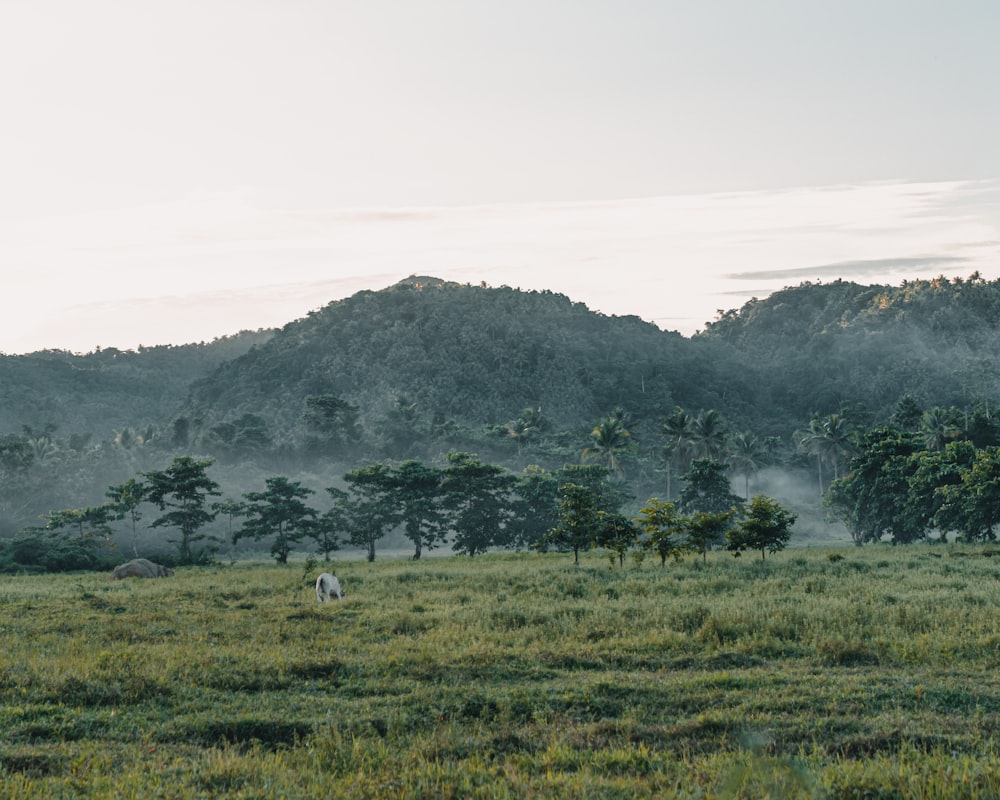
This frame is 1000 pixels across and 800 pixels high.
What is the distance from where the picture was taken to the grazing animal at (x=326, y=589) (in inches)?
1123

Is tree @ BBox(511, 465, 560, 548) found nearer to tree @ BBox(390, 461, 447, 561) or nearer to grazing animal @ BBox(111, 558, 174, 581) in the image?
tree @ BBox(390, 461, 447, 561)

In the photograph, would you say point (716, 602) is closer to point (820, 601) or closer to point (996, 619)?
point (820, 601)

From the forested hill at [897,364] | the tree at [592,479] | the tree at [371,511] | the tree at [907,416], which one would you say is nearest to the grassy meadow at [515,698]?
the tree at [371,511]

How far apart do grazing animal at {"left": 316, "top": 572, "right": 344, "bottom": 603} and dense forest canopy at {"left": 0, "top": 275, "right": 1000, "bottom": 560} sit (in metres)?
69.0

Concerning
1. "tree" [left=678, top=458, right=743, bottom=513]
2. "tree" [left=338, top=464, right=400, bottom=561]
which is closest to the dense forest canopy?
"tree" [left=678, top=458, right=743, bottom=513]

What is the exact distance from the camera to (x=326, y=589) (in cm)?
2884

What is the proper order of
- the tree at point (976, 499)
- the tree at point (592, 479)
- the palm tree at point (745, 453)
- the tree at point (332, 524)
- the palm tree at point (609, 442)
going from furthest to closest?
the palm tree at point (745, 453)
the palm tree at point (609, 442)
the tree at point (592, 479)
the tree at point (332, 524)
the tree at point (976, 499)

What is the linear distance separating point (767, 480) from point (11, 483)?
9591 centimetres

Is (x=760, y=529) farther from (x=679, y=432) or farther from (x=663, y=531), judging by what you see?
(x=679, y=432)

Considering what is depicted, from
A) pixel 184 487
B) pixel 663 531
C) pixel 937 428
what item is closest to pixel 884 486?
pixel 937 428

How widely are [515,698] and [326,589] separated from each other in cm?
1647

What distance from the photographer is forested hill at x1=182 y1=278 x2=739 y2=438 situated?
165750mm

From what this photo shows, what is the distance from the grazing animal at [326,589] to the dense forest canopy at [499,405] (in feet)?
226

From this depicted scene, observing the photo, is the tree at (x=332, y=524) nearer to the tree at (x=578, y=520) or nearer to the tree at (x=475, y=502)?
the tree at (x=475, y=502)
